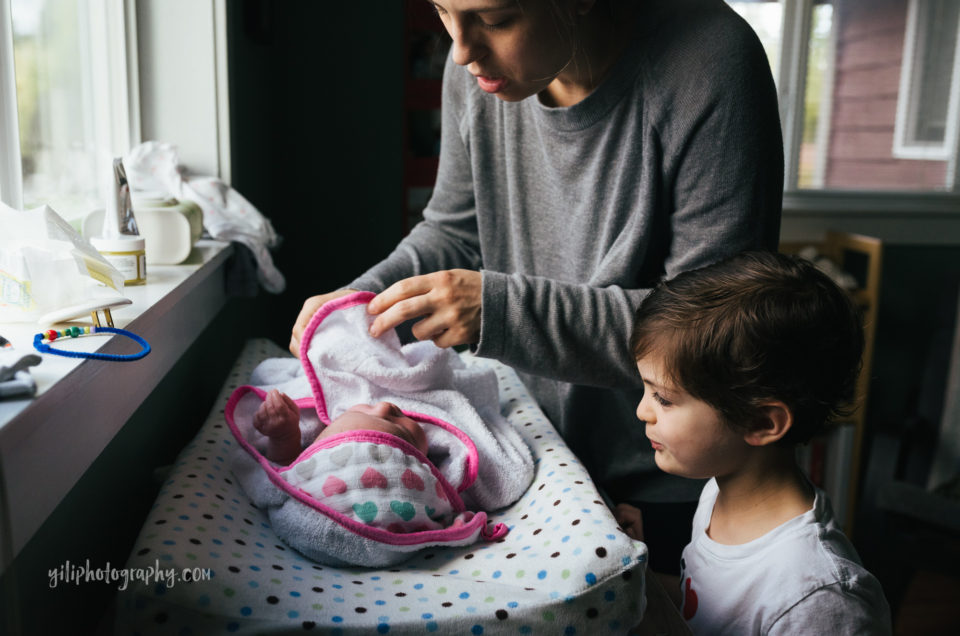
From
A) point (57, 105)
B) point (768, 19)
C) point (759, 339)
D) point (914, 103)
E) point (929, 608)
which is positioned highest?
point (768, 19)

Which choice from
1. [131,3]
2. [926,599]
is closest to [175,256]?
[131,3]

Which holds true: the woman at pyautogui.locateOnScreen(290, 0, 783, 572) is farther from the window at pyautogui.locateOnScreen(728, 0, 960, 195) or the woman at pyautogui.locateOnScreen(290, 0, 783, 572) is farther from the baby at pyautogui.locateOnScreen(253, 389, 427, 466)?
the window at pyautogui.locateOnScreen(728, 0, 960, 195)

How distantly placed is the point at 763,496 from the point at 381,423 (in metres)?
0.48

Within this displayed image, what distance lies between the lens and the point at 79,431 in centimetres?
72

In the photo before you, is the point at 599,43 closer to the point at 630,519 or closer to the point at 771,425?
the point at 771,425

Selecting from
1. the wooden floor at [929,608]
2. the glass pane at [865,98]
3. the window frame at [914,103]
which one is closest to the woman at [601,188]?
the wooden floor at [929,608]

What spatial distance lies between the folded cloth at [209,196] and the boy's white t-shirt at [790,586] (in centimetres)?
108

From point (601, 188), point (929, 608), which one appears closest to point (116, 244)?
point (601, 188)

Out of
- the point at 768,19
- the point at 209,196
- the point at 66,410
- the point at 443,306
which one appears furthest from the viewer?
the point at 768,19

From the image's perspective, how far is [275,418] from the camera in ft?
3.50

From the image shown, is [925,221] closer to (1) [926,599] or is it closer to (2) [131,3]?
(1) [926,599]

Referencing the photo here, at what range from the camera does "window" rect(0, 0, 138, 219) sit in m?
1.17

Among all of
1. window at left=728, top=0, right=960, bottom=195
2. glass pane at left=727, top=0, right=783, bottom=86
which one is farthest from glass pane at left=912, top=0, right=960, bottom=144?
glass pane at left=727, top=0, right=783, bottom=86

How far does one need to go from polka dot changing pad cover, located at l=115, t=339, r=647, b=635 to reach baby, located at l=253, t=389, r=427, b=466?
0.12 metres
